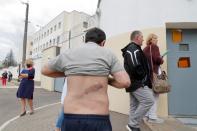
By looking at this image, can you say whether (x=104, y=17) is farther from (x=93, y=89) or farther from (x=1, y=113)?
(x=93, y=89)

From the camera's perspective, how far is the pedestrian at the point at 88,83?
2729 millimetres

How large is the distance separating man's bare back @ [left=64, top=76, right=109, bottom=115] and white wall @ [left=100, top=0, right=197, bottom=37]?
16.9ft

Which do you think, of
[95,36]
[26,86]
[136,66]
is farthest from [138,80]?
[26,86]

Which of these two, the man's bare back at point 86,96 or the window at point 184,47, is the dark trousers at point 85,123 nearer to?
the man's bare back at point 86,96

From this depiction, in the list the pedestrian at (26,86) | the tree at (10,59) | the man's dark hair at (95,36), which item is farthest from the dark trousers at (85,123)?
the tree at (10,59)

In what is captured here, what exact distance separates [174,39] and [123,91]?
6.51 feet

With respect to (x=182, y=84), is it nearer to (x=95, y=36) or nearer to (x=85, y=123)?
(x=95, y=36)

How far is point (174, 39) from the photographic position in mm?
7875

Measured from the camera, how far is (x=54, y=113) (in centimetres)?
907

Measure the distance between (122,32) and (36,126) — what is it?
351 centimetres

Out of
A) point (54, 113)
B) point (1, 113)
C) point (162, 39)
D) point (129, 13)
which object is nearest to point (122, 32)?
point (129, 13)

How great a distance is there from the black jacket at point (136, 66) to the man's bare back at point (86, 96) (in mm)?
2335

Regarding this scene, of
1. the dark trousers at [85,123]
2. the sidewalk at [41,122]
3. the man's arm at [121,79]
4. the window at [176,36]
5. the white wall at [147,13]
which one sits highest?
the white wall at [147,13]

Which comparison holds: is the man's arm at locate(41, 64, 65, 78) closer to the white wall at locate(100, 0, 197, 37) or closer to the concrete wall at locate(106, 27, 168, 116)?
the concrete wall at locate(106, 27, 168, 116)
